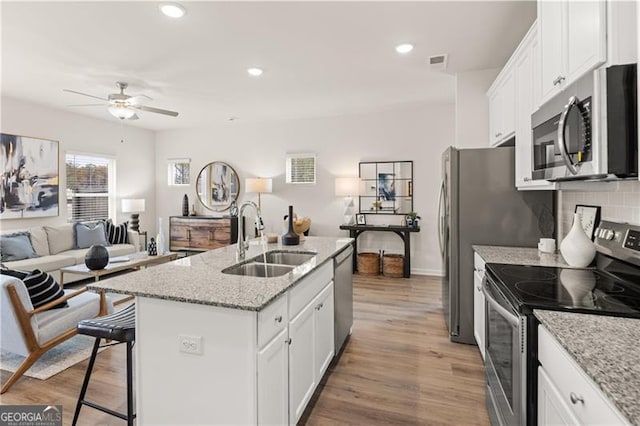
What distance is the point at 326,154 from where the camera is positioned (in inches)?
238

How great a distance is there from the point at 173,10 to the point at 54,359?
114 inches

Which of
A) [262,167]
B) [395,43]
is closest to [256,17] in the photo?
[395,43]

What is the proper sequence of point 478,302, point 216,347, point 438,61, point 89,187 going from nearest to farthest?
point 216,347 → point 478,302 → point 438,61 → point 89,187

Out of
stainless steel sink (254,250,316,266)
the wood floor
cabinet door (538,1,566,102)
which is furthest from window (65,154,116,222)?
cabinet door (538,1,566,102)

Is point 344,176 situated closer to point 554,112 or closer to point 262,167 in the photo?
point 262,167

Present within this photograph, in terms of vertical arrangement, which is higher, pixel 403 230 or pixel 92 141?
pixel 92 141

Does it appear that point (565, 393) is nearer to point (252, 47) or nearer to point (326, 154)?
point (252, 47)

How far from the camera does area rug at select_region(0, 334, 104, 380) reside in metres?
2.49

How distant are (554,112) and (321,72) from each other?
102 inches

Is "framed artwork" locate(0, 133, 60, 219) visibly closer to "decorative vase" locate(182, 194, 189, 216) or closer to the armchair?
"decorative vase" locate(182, 194, 189, 216)

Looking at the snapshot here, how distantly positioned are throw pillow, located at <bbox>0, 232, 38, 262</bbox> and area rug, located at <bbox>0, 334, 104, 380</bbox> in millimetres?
2007

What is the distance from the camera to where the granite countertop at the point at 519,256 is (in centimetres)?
214

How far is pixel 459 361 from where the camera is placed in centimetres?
268

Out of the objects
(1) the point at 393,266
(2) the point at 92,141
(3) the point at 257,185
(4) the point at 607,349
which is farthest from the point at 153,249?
(4) the point at 607,349
